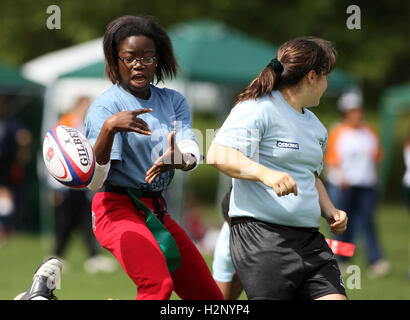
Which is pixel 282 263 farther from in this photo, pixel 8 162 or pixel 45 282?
pixel 8 162

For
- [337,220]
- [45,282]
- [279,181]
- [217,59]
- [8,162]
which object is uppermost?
[217,59]

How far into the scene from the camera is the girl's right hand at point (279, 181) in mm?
3531

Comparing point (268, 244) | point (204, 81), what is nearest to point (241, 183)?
point (268, 244)

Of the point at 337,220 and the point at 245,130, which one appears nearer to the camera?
the point at 245,130

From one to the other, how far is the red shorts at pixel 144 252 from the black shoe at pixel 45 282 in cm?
50

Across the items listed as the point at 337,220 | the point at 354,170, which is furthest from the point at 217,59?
the point at 337,220

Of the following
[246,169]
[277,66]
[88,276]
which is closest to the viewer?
[246,169]

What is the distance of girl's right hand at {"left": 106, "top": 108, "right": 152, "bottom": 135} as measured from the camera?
12.2ft

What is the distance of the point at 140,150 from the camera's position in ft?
13.4

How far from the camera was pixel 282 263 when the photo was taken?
12.6 feet

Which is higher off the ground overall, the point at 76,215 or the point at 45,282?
the point at 76,215

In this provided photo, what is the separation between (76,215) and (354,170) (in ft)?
11.8

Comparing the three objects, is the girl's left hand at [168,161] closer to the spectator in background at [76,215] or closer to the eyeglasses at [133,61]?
the eyeglasses at [133,61]

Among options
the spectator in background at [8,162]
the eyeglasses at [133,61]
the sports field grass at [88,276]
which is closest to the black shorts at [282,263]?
the eyeglasses at [133,61]
